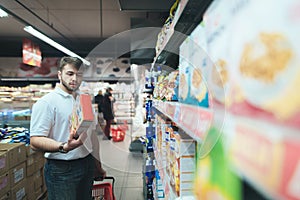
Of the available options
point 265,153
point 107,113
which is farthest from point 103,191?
point 107,113

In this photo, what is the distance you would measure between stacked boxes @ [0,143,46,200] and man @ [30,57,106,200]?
1.04 m

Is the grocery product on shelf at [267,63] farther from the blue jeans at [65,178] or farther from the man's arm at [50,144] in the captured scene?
the blue jeans at [65,178]

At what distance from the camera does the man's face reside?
84.3 inches

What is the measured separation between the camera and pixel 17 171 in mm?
3129

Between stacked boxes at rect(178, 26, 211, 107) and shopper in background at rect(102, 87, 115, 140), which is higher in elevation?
stacked boxes at rect(178, 26, 211, 107)

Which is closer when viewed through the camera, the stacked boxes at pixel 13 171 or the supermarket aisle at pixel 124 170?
the stacked boxes at pixel 13 171

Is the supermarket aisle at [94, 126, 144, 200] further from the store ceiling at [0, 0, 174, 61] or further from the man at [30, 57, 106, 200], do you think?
the store ceiling at [0, 0, 174, 61]

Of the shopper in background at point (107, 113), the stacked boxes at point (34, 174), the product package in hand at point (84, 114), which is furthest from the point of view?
the shopper in background at point (107, 113)

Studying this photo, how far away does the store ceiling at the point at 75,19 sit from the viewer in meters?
4.66

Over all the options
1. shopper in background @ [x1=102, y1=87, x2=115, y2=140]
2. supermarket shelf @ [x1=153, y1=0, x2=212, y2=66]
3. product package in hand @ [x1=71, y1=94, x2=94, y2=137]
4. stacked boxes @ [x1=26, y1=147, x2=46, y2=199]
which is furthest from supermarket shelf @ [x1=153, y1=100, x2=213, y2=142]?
shopper in background @ [x1=102, y1=87, x2=115, y2=140]

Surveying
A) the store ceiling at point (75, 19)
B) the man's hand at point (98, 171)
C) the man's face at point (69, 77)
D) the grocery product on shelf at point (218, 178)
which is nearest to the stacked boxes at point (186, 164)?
the grocery product on shelf at point (218, 178)

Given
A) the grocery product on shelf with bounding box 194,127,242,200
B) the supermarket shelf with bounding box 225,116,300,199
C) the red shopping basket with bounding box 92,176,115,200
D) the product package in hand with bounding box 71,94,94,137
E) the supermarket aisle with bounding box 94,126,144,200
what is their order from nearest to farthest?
1. the supermarket shelf with bounding box 225,116,300,199
2. the grocery product on shelf with bounding box 194,127,242,200
3. the product package in hand with bounding box 71,94,94,137
4. the red shopping basket with bounding box 92,176,115,200
5. the supermarket aisle with bounding box 94,126,144,200

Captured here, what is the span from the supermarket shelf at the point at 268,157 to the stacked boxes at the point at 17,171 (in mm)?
3032

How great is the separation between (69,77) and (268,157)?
207 cm
